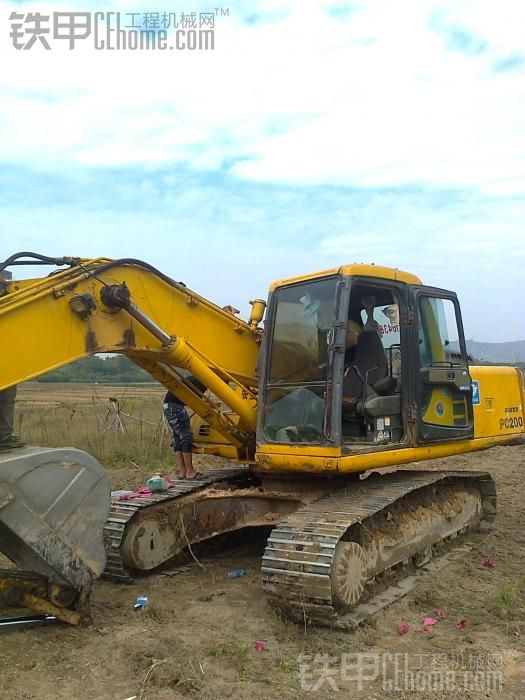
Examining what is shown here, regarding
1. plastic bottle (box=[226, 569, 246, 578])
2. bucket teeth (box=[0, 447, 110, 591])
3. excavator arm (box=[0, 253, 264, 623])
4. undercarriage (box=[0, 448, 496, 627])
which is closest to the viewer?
bucket teeth (box=[0, 447, 110, 591])

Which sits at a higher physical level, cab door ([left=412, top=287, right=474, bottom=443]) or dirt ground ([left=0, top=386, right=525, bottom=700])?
cab door ([left=412, top=287, right=474, bottom=443])

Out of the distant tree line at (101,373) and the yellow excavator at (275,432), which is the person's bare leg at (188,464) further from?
the distant tree line at (101,373)

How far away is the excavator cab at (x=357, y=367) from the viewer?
5613 mm

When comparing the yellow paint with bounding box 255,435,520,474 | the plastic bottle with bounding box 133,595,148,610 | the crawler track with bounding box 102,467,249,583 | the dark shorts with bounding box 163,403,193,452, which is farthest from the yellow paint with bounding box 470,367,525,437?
the plastic bottle with bounding box 133,595,148,610

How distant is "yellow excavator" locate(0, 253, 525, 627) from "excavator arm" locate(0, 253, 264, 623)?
1cm

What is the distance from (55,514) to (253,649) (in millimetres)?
1575

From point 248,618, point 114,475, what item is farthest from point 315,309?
point 114,475


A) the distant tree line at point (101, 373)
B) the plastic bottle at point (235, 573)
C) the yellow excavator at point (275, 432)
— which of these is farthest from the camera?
the distant tree line at point (101, 373)

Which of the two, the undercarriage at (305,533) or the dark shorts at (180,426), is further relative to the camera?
the dark shorts at (180,426)

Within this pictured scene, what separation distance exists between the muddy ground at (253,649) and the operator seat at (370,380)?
1.56m

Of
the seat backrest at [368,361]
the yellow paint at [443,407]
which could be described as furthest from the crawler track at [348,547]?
the seat backrest at [368,361]

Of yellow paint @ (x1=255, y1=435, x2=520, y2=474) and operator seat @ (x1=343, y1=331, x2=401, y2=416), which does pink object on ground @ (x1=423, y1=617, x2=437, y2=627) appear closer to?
yellow paint @ (x1=255, y1=435, x2=520, y2=474)

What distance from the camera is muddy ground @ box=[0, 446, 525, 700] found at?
3967 millimetres

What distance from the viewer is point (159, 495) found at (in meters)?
6.43
